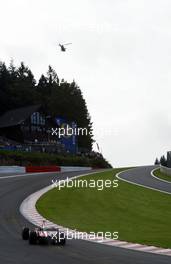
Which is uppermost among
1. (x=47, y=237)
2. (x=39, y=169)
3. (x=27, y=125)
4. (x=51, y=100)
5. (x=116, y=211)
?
(x=51, y=100)

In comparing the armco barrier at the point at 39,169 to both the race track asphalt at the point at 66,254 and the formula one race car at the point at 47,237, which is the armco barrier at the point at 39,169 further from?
the formula one race car at the point at 47,237

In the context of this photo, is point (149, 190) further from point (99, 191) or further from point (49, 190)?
point (49, 190)

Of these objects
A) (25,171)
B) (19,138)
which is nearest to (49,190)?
(25,171)

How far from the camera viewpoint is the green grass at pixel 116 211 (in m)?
17.5

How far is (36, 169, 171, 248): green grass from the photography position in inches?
689

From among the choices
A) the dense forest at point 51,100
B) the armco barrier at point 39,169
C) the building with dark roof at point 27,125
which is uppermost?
the dense forest at point 51,100

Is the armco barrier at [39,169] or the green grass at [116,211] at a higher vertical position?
the armco barrier at [39,169]

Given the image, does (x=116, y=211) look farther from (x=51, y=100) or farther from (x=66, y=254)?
(x=51, y=100)

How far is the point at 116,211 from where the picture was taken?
76.4 feet

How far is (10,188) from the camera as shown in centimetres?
3297

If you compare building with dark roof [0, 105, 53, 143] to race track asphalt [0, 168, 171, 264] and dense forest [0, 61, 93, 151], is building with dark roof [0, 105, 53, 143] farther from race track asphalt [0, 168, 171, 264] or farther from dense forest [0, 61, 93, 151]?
race track asphalt [0, 168, 171, 264]

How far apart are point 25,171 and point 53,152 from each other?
24.2 metres

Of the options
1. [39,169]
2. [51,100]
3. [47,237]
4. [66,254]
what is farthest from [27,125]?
[66,254]

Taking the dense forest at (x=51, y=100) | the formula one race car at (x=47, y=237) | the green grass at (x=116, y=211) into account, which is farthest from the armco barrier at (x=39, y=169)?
the dense forest at (x=51, y=100)
